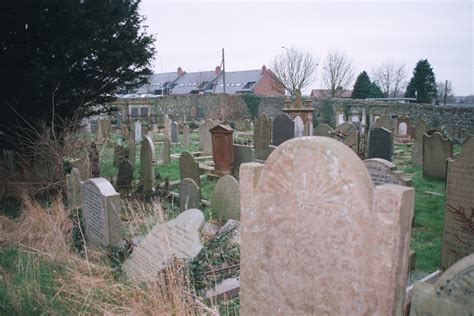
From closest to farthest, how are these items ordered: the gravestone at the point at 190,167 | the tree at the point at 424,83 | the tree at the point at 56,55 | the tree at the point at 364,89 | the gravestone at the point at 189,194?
the gravestone at the point at 189,194 < the tree at the point at 56,55 < the gravestone at the point at 190,167 < the tree at the point at 424,83 < the tree at the point at 364,89

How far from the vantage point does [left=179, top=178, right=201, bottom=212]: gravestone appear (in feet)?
22.7

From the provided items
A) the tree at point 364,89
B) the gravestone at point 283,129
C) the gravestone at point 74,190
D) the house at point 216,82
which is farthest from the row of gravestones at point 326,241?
the house at point 216,82

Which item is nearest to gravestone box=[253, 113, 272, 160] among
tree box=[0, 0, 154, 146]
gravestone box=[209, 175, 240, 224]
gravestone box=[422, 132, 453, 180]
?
gravestone box=[422, 132, 453, 180]

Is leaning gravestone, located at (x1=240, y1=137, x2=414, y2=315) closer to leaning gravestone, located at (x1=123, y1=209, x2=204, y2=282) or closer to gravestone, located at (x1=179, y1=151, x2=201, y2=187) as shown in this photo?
leaning gravestone, located at (x1=123, y1=209, x2=204, y2=282)

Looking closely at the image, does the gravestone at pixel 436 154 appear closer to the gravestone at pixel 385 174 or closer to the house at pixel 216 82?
the gravestone at pixel 385 174

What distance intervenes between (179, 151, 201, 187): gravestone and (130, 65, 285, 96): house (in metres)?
39.5

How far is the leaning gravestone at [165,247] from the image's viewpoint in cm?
434

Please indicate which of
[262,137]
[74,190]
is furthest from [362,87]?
[74,190]

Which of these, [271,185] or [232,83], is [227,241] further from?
[232,83]

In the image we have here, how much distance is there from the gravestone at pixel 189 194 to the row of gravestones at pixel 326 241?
3.96 m

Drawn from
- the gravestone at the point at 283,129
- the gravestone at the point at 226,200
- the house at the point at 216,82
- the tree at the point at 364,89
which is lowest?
the gravestone at the point at 226,200

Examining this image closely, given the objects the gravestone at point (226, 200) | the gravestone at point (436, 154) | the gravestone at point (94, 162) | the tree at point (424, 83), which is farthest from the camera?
the tree at point (424, 83)

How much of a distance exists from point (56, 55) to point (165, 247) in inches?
230

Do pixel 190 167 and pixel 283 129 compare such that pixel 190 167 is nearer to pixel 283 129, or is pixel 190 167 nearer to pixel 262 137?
pixel 262 137
